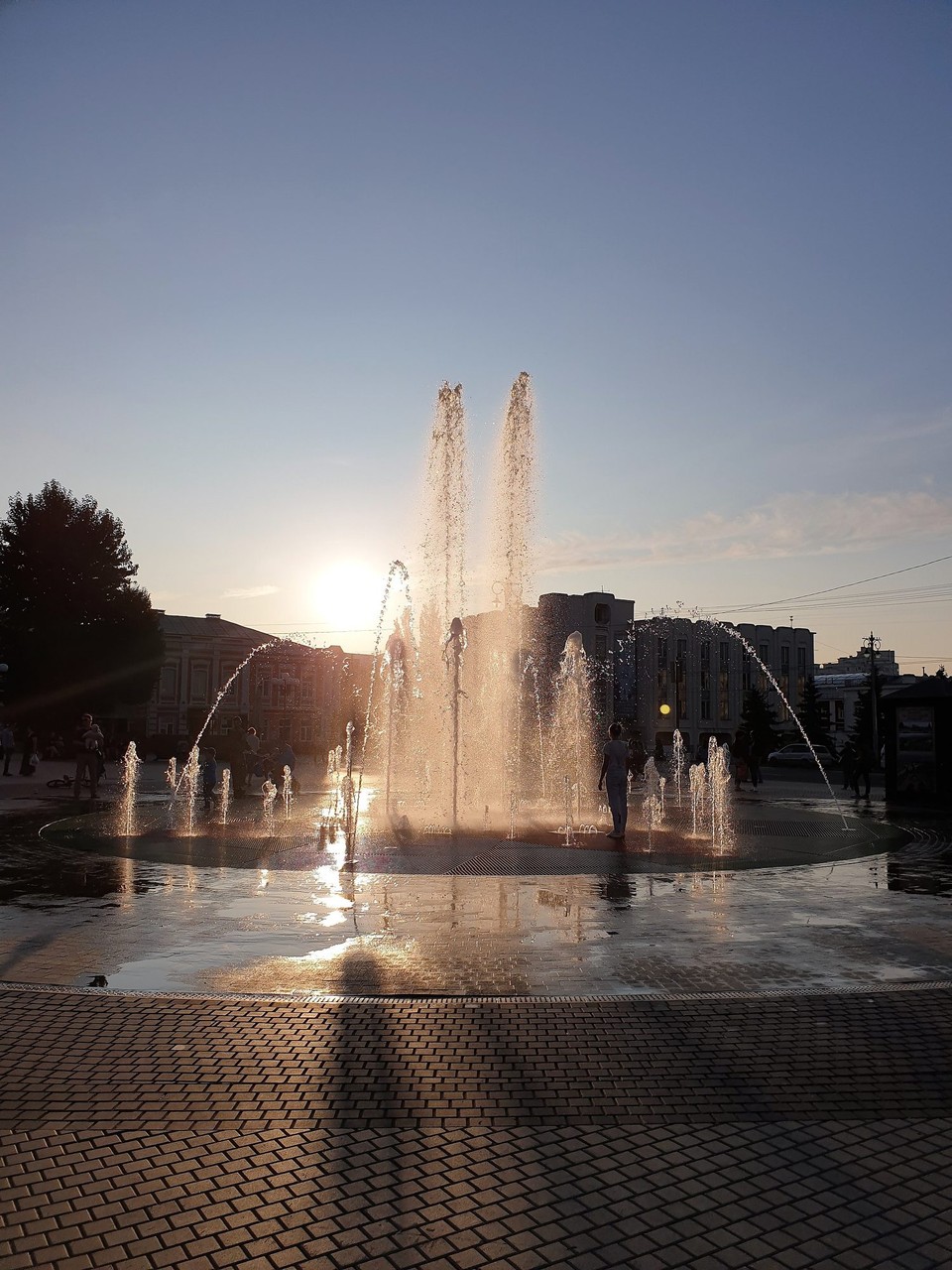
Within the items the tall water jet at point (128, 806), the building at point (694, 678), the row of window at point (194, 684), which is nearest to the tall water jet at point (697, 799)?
the tall water jet at point (128, 806)

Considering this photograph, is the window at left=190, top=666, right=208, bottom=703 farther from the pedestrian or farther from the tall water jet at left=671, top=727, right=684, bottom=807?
the pedestrian

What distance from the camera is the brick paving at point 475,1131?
11.5ft

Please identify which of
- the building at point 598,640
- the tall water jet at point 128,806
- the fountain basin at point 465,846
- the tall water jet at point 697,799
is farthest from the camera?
the building at point 598,640

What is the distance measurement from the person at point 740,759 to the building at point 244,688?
1485 inches

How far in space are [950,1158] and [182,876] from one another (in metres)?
9.34

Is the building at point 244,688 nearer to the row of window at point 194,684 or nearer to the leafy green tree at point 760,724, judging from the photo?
the row of window at point 194,684

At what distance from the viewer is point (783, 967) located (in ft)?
24.3

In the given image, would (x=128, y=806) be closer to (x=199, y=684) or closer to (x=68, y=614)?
(x=68, y=614)

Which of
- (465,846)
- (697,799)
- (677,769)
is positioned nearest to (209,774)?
(465,846)

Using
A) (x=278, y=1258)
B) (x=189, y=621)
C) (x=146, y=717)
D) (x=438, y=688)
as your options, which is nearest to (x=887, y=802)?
(x=438, y=688)

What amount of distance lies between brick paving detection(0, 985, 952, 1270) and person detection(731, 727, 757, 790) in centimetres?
2523

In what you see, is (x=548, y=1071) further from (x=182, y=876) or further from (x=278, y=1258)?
(x=182, y=876)

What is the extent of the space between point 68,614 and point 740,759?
3288 cm

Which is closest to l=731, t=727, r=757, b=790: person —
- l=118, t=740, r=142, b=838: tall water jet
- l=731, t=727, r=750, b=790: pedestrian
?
l=731, t=727, r=750, b=790: pedestrian
